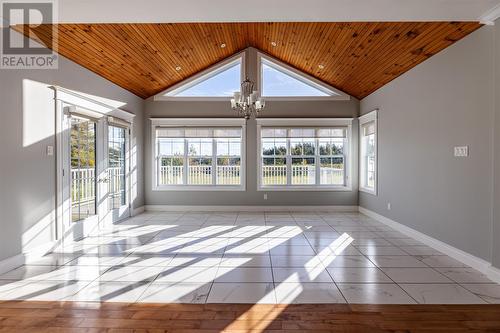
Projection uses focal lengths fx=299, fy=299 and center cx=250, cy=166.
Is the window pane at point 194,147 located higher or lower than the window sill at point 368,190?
higher

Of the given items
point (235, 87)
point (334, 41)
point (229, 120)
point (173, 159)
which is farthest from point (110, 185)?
point (334, 41)

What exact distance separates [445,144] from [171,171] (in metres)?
5.79

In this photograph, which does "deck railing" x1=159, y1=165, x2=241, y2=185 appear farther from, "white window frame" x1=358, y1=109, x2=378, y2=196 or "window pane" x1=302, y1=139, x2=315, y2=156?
"white window frame" x1=358, y1=109, x2=378, y2=196

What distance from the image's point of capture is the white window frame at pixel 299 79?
729cm

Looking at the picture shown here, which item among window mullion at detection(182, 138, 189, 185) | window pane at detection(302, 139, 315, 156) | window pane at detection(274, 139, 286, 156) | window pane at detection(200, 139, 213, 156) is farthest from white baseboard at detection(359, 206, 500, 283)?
window mullion at detection(182, 138, 189, 185)

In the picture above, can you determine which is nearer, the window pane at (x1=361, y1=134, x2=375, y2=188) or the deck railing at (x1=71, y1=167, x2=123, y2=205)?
the deck railing at (x1=71, y1=167, x2=123, y2=205)

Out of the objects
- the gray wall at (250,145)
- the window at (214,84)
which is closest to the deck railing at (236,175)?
the gray wall at (250,145)

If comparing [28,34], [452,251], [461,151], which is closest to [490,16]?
[461,151]

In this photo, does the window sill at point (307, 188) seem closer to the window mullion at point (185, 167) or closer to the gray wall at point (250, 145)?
the gray wall at point (250, 145)

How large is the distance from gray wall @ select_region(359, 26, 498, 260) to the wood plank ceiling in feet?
0.95

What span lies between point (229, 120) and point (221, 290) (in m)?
5.05

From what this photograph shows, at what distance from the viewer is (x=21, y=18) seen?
3242 mm

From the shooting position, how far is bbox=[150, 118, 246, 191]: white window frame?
734 centimetres

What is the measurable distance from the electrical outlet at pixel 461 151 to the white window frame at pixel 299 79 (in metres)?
3.81
